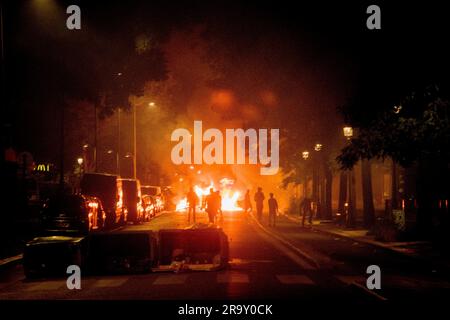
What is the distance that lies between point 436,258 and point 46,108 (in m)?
23.9

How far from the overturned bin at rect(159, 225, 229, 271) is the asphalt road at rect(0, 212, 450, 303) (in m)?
0.65

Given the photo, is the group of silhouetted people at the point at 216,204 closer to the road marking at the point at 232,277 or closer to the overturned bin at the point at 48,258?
the overturned bin at the point at 48,258

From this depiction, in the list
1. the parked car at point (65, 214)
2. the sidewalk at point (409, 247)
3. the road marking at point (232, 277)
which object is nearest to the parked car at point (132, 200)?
the parked car at point (65, 214)

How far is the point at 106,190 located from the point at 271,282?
1013 inches

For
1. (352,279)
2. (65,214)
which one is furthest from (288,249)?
(65,214)

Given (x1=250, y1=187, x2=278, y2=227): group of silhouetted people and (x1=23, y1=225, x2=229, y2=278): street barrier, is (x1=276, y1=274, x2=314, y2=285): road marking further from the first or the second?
(x1=250, y1=187, x2=278, y2=227): group of silhouetted people

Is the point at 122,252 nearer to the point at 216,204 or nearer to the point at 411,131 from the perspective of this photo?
the point at 411,131

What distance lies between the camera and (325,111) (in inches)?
1590

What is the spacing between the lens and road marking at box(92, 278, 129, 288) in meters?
17.7

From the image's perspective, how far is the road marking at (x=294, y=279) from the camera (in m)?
18.2

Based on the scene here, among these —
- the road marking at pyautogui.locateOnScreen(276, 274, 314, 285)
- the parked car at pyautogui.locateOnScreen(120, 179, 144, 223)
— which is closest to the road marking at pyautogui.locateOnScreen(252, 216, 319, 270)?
the road marking at pyautogui.locateOnScreen(276, 274, 314, 285)

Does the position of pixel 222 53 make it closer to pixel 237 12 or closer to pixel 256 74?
pixel 256 74

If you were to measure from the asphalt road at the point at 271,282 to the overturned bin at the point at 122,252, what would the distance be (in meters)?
0.48
